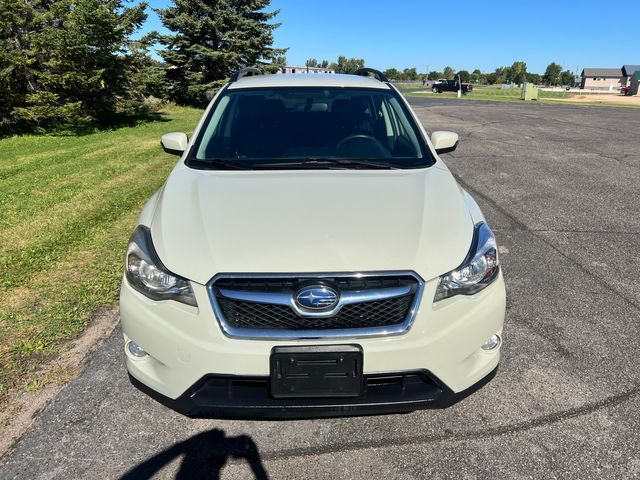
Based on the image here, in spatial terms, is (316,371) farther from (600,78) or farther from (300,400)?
(600,78)

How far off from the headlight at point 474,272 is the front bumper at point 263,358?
0.16 ft

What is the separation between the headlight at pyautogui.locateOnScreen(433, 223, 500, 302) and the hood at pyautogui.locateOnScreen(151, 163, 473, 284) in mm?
48

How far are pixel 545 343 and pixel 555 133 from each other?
44.2 ft

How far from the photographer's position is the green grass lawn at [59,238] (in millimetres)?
3212

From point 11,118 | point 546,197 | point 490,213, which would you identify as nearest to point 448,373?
point 490,213

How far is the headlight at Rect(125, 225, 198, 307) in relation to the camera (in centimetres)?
207

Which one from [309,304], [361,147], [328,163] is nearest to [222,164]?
[328,163]

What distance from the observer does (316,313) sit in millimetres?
1999

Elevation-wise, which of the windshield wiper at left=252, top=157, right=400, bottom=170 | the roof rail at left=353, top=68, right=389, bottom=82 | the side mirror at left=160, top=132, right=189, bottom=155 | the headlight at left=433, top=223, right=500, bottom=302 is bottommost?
the headlight at left=433, top=223, right=500, bottom=302

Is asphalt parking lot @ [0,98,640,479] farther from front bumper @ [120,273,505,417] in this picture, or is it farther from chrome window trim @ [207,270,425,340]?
chrome window trim @ [207,270,425,340]

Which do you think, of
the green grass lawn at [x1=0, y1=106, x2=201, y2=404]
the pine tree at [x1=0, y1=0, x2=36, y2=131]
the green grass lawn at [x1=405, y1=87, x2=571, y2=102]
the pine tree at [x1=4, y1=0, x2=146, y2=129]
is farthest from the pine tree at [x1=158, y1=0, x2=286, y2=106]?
the green grass lawn at [x1=405, y1=87, x2=571, y2=102]

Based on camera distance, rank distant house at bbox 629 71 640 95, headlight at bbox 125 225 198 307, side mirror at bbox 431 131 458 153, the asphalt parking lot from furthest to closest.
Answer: distant house at bbox 629 71 640 95 → side mirror at bbox 431 131 458 153 → the asphalt parking lot → headlight at bbox 125 225 198 307

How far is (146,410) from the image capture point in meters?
2.53

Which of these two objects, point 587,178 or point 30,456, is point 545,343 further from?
point 587,178
